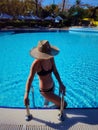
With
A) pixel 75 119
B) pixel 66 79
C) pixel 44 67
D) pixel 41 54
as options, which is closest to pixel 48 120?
pixel 75 119

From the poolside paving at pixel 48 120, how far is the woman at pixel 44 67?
21cm

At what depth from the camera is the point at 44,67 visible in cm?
344

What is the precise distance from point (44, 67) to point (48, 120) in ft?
2.11

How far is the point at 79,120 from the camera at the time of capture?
11.1ft

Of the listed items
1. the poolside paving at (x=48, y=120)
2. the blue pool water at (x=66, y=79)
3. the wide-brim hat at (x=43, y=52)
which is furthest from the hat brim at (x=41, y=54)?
the blue pool water at (x=66, y=79)

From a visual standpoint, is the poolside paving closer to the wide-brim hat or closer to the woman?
the woman

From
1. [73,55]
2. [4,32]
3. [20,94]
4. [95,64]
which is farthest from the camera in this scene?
[4,32]

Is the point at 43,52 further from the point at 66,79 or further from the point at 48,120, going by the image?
the point at 66,79

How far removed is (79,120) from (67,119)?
145 millimetres

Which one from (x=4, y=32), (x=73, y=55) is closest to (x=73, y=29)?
(x=4, y=32)

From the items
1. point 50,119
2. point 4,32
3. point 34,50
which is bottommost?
point 4,32

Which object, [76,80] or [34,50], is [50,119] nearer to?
[34,50]

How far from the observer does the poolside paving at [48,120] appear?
3.24 m

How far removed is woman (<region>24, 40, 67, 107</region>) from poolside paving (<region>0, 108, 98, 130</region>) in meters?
0.21
